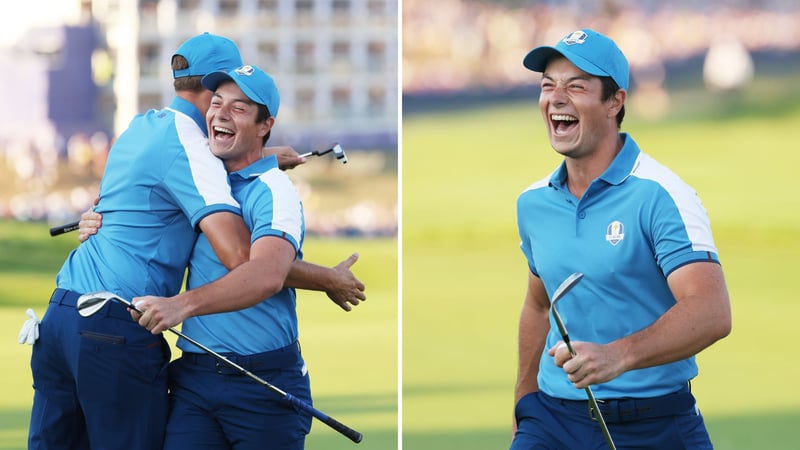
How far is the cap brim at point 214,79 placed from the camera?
129 inches

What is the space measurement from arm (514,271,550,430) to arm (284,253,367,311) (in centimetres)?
41

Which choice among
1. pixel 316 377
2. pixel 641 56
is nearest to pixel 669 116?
pixel 641 56

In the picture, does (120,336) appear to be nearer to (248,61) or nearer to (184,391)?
(184,391)

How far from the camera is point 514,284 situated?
43.4 ft

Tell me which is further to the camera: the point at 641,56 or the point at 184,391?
the point at 641,56

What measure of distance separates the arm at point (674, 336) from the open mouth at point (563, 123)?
416mm

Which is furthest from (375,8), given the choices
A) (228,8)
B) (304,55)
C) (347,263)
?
(347,263)

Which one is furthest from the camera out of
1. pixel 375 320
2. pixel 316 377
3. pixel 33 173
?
pixel 33 173

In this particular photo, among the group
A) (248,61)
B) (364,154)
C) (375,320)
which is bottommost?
(375,320)

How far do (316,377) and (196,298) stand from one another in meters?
5.75

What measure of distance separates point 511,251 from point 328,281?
1171 cm

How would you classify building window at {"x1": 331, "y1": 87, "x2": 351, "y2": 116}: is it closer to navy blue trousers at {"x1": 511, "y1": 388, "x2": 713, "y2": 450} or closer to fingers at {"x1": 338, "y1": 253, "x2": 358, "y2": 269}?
fingers at {"x1": 338, "y1": 253, "x2": 358, "y2": 269}

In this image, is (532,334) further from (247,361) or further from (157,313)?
(157,313)

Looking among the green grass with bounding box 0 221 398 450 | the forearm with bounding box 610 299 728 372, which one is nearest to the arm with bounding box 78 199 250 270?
the forearm with bounding box 610 299 728 372
